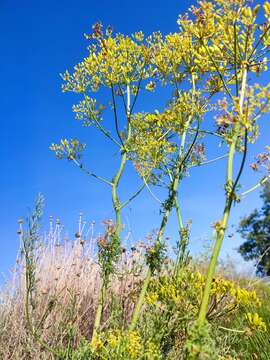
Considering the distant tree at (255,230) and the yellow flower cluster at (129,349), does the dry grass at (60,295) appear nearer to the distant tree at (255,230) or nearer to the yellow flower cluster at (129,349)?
the yellow flower cluster at (129,349)

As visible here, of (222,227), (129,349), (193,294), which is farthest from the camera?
(193,294)

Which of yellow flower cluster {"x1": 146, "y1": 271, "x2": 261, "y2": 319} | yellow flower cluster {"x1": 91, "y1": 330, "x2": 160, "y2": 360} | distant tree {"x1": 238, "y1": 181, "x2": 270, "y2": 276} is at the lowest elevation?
yellow flower cluster {"x1": 91, "y1": 330, "x2": 160, "y2": 360}

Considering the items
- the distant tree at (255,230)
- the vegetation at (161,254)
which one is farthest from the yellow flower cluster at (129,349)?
the distant tree at (255,230)

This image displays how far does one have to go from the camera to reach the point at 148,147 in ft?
21.8

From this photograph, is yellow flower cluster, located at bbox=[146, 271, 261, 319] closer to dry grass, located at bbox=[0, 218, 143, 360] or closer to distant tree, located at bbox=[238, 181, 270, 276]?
dry grass, located at bbox=[0, 218, 143, 360]

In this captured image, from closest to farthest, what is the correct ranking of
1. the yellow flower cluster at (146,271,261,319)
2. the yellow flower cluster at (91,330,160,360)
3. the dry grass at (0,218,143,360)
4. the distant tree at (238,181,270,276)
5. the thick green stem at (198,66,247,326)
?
the thick green stem at (198,66,247,326), the yellow flower cluster at (91,330,160,360), the yellow flower cluster at (146,271,261,319), the dry grass at (0,218,143,360), the distant tree at (238,181,270,276)

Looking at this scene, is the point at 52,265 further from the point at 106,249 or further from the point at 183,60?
the point at 183,60

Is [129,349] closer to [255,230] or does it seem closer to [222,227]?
[222,227]

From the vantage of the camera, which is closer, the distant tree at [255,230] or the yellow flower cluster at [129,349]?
the yellow flower cluster at [129,349]

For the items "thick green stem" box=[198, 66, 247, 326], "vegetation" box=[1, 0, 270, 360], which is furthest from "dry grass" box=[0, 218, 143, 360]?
"thick green stem" box=[198, 66, 247, 326]

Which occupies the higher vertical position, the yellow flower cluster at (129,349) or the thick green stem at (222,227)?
the thick green stem at (222,227)

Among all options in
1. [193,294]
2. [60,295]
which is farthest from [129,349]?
[60,295]

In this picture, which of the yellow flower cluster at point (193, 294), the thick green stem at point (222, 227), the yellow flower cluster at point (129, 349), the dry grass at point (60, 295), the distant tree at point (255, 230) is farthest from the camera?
the distant tree at point (255, 230)

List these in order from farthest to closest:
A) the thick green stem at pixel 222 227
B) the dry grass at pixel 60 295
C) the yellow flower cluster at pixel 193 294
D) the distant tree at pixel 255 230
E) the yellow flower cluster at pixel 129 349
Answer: the distant tree at pixel 255 230
the dry grass at pixel 60 295
the yellow flower cluster at pixel 193 294
the yellow flower cluster at pixel 129 349
the thick green stem at pixel 222 227
